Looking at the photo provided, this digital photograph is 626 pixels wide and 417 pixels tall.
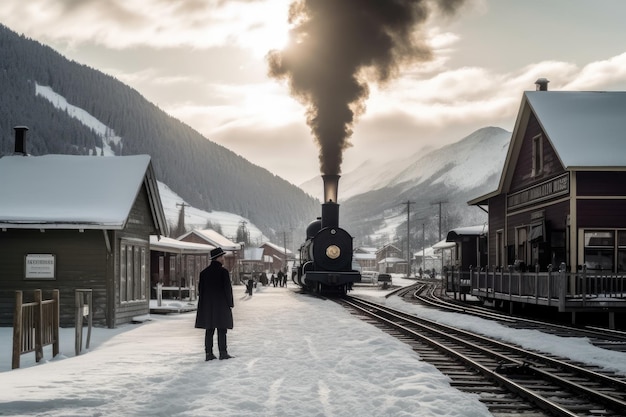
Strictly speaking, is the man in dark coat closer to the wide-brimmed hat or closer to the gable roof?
the wide-brimmed hat

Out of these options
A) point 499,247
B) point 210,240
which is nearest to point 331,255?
point 499,247

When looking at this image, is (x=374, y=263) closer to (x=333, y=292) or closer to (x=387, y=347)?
(x=333, y=292)

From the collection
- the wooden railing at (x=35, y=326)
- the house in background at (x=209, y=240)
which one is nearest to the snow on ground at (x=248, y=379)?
the wooden railing at (x=35, y=326)

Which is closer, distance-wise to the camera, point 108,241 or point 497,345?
point 497,345

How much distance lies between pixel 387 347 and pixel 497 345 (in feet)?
8.27

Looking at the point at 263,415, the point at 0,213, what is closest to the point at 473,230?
the point at 0,213

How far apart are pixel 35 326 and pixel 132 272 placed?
9165 mm

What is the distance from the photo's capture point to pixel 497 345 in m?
14.7

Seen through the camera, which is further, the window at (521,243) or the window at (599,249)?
the window at (521,243)

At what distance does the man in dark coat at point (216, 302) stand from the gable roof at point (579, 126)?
13.4 meters

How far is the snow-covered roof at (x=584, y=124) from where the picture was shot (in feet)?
73.3

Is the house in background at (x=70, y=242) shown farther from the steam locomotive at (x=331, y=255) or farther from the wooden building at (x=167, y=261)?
the steam locomotive at (x=331, y=255)

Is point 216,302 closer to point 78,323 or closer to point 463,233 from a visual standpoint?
point 78,323

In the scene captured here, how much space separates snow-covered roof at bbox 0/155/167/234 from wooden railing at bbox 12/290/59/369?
18.7 feet
